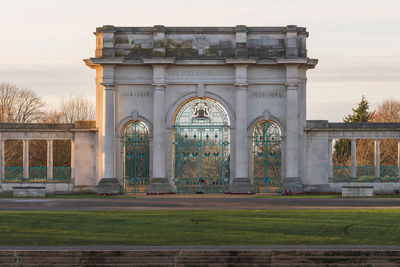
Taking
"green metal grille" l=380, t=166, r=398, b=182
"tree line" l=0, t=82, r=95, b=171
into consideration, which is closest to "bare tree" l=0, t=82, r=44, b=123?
"tree line" l=0, t=82, r=95, b=171

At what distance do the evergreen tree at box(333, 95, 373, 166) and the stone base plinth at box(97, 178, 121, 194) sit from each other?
43020mm

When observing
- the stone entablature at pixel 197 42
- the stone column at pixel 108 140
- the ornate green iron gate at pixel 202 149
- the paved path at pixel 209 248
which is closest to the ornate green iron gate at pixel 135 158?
the stone column at pixel 108 140

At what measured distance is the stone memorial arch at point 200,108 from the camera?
182ft

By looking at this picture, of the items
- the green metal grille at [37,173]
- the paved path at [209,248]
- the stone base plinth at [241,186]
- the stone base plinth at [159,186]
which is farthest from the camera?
the green metal grille at [37,173]

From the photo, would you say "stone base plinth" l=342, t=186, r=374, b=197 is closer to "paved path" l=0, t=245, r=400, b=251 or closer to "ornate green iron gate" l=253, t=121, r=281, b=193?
"ornate green iron gate" l=253, t=121, r=281, b=193

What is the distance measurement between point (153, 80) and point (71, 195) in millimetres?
10251

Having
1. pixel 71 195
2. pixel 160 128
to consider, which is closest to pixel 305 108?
Answer: pixel 160 128

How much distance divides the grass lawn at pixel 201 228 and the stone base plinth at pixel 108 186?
21347mm

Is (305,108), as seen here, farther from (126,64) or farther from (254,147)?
(126,64)

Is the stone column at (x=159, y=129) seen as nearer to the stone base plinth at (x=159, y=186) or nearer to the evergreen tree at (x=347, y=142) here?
the stone base plinth at (x=159, y=186)

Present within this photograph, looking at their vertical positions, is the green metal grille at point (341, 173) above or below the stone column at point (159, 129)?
below

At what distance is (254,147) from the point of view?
5653 cm

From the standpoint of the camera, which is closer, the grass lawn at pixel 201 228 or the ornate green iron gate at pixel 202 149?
the grass lawn at pixel 201 228

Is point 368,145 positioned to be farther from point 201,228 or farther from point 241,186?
point 201,228
